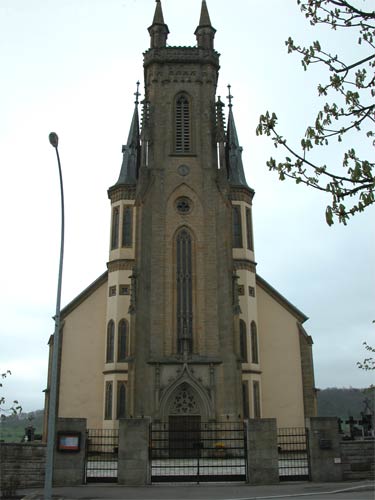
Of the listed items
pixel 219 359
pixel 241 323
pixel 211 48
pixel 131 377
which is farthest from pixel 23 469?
pixel 211 48

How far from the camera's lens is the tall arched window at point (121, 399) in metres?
31.8

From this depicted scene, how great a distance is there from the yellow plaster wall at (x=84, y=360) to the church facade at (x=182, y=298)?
66 mm

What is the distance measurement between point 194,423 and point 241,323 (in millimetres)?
7971

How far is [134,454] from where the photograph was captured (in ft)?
56.6

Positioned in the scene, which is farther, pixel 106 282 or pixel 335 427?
pixel 106 282

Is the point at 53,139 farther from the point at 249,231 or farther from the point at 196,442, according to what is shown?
the point at 249,231

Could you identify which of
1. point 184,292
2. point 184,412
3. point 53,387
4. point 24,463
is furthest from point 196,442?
point 53,387

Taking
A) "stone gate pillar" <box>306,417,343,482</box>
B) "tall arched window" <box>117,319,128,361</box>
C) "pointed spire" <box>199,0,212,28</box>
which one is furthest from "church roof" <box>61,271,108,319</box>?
"stone gate pillar" <box>306,417,343,482</box>

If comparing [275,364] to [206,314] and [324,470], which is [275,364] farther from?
[324,470]

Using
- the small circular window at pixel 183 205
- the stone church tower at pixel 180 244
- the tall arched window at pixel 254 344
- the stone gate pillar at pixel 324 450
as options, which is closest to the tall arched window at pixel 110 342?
the stone church tower at pixel 180 244

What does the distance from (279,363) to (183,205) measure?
12385mm

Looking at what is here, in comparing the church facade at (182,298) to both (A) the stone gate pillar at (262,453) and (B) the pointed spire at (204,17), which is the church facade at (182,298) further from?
(A) the stone gate pillar at (262,453)

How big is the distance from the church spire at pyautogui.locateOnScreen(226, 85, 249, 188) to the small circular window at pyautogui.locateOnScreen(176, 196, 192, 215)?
6020 millimetres

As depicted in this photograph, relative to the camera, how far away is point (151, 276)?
31.5 meters
